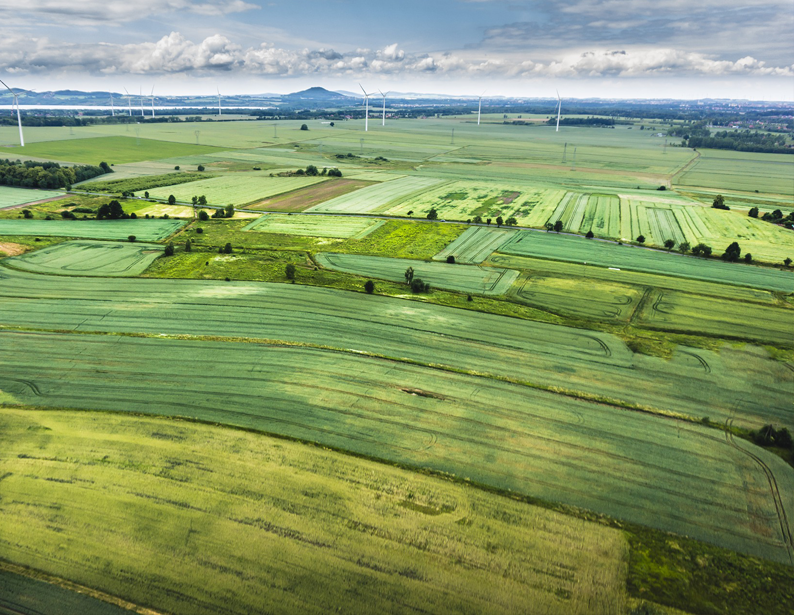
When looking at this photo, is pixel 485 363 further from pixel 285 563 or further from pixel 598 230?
pixel 598 230

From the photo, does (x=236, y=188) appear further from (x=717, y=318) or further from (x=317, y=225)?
(x=717, y=318)

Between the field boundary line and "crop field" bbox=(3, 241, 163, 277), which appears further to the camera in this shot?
"crop field" bbox=(3, 241, 163, 277)

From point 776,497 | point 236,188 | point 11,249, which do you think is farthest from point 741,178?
point 11,249

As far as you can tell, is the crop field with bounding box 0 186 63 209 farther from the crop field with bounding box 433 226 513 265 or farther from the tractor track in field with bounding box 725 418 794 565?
the tractor track in field with bounding box 725 418 794 565

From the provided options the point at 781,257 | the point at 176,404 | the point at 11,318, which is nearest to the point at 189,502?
the point at 176,404

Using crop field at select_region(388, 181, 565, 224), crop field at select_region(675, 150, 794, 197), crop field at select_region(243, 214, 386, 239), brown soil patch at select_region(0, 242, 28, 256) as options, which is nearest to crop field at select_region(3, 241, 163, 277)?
brown soil patch at select_region(0, 242, 28, 256)

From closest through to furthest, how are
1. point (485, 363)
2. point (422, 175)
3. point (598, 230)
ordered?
point (485, 363), point (598, 230), point (422, 175)
